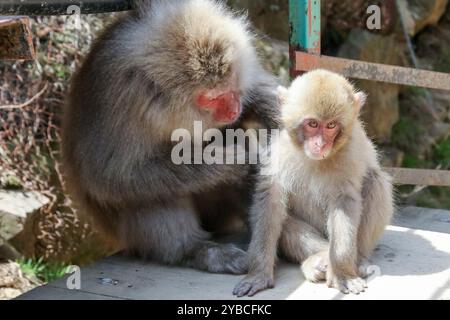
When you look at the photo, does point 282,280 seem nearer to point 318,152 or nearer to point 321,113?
point 318,152

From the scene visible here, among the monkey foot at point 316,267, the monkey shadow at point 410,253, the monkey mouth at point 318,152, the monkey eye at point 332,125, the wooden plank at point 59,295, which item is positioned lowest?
the wooden plank at point 59,295

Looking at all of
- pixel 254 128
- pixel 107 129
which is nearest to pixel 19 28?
pixel 107 129

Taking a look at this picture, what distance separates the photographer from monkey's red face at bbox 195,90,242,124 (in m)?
4.12

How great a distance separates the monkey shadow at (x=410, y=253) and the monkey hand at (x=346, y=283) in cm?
29

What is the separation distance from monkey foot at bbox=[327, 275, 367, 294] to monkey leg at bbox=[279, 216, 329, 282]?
0.55 feet

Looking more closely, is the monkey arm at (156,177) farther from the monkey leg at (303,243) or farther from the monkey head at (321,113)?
the monkey head at (321,113)

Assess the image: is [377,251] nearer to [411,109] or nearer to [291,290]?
[291,290]

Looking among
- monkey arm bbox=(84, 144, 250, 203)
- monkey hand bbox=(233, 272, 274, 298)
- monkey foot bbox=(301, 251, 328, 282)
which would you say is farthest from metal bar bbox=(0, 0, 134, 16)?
monkey foot bbox=(301, 251, 328, 282)

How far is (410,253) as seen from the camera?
167 inches

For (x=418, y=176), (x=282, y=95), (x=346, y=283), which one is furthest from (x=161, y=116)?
(x=418, y=176)

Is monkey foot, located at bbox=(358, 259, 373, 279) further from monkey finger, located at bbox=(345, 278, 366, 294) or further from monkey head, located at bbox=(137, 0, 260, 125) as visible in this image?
monkey head, located at bbox=(137, 0, 260, 125)

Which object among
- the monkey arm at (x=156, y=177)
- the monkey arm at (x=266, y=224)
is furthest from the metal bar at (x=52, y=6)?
the monkey arm at (x=266, y=224)

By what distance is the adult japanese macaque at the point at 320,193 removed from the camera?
3646mm
